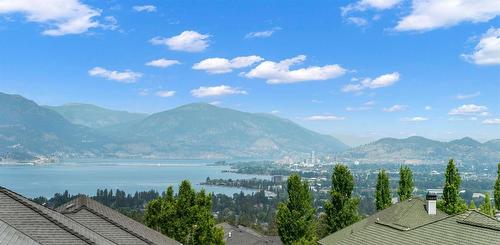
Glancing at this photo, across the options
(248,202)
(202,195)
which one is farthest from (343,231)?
(248,202)

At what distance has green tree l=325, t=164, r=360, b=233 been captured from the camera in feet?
148

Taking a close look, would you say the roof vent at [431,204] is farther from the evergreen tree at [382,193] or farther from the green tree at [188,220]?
the green tree at [188,220]

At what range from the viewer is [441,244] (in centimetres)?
2692

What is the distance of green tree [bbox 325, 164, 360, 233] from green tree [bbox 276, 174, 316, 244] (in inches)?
94.8

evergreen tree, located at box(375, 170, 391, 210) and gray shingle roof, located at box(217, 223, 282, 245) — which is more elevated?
evergreen tree, located at box(375, 170, 391, 210)

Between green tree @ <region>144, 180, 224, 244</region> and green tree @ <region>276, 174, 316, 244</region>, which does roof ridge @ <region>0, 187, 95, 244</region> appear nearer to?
green tree @ <region>144, 180, 224, 244</region>

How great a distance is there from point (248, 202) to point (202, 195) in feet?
520

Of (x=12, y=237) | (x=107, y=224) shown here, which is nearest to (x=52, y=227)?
(x=12, y=237)

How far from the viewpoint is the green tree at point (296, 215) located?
43.0 metres

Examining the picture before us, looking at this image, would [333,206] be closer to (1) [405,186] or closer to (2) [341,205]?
(2) [341,205]

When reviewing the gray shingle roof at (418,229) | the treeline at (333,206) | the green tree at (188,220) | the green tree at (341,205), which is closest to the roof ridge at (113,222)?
the green tree at (188,220)

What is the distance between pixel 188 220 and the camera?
38.2 meters

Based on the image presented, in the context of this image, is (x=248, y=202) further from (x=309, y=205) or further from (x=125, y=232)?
(x=125, y=232)

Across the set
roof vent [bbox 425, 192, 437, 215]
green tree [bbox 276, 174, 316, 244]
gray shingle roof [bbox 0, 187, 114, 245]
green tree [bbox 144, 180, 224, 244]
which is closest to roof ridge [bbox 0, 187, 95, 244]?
gray shingle roof [bbox 0, 187, 114, 245]
